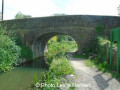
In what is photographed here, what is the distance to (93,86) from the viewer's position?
3.40 m

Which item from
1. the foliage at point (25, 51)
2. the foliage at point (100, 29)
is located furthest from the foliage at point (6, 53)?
the foliage at point (100, 29)

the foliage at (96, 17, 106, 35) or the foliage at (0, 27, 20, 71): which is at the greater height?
the foliage at (96, 17, 106, 35)

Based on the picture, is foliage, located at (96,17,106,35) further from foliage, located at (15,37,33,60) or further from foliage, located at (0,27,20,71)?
foliage, located at (0,27,20,71)

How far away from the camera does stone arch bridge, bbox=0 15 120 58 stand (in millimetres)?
9445

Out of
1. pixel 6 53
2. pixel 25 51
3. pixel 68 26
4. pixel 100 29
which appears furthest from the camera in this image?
pixel 25 51

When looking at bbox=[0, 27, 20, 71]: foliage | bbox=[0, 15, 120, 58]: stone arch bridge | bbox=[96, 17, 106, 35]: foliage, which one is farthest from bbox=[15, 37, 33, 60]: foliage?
bbox=[96, 17, 106, 35]: foliage

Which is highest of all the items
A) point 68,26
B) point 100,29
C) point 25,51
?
point 68,26

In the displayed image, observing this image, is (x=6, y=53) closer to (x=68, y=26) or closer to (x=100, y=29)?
(x=68, y=26)

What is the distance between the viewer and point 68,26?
9.85 meters

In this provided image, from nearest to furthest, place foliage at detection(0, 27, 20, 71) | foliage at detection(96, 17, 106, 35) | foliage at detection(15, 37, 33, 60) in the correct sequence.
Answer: foliage at detection(0, 27, 20, 71) < foliage at detection(96, 17, 106, 35) < foliage at detection(15, 37, 33, 60)

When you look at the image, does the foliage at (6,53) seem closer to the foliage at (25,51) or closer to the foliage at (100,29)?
the foliage at (25,51)

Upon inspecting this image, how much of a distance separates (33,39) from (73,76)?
24.7 feet

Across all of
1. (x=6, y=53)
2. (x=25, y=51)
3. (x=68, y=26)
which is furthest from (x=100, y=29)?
(x=6, y=53)

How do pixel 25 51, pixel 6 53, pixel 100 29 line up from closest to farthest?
pixel 6 53
pixel 100 29
pixel 25 51
